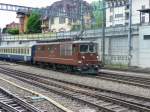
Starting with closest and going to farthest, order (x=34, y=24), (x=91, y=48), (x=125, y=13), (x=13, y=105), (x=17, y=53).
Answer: (x=13, y=105) → (x=91, y=48) → (x=17, y=53) → (x=125, y=13) → (x=34, y=24)

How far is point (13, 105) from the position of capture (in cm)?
1496

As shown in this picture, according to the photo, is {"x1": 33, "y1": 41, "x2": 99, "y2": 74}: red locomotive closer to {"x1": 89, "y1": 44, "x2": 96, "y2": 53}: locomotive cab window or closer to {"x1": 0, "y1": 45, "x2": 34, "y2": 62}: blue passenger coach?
{"x1": 89, "y1": 44, "x2": 96, "y2": 53}: locomotive cab window

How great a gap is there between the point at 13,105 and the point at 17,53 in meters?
32.6

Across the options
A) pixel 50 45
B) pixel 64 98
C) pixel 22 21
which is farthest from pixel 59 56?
pixel 22 21

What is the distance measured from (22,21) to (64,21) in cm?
2729

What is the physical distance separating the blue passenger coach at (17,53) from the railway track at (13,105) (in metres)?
24.2

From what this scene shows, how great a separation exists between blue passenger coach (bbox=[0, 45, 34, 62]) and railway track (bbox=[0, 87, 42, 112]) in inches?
952

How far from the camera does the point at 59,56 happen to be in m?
32.1

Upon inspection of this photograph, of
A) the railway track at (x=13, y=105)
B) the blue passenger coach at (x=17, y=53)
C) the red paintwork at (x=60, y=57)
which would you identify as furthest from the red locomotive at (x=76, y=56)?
the railway track at (x=13, y=105)

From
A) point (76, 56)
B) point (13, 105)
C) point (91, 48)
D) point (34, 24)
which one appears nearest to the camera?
point (13, 105)

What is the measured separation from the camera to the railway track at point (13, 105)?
1382 centimetres

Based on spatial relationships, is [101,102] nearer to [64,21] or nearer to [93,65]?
[93,65]

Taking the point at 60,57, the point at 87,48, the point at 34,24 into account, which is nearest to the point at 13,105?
the point at 87,48

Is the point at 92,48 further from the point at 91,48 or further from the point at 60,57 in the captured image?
the point at 60,57
